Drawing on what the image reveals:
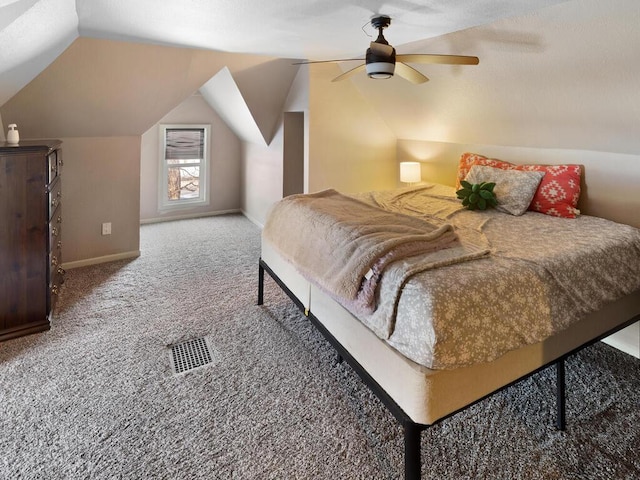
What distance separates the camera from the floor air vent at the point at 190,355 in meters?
2.46

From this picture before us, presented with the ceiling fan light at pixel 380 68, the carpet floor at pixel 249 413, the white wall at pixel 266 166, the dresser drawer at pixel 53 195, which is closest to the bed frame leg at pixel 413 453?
the carpet floor at pixel 249 413

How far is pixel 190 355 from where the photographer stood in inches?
101

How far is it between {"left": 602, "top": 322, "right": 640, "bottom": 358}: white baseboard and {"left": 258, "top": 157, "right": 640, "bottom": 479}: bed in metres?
0.37

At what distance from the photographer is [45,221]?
272cm

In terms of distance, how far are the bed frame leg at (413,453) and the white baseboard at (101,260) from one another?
145 inches

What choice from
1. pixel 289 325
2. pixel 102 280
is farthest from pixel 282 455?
pixel 102 280

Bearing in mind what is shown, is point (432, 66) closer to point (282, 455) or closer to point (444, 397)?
point (444, 397)

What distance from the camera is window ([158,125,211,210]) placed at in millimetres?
5762

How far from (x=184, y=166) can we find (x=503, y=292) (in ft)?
17.3

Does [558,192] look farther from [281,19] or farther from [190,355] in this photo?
[190,355]

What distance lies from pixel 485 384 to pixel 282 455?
37.1 inches

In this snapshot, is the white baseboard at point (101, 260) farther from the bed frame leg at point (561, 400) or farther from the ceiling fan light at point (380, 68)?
the bed frame leg at point (561, 400)

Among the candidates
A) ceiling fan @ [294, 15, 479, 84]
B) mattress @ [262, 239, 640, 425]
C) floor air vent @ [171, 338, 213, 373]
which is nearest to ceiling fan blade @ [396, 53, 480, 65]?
ceiling fan @ [294, 15, 479, 84]

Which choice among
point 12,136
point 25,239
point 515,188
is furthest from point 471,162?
point 12,136
